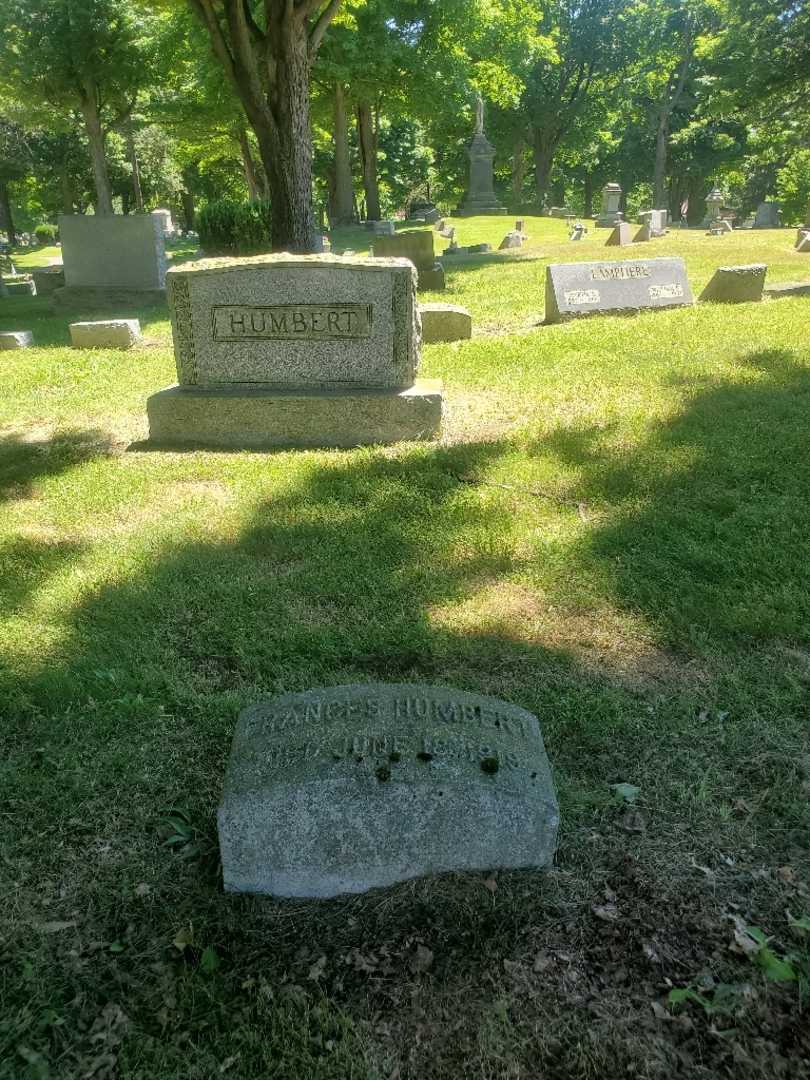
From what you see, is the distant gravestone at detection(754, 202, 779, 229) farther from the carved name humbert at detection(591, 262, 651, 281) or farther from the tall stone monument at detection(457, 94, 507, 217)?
the carved name humbert at detection(591, 262, 651, 281)

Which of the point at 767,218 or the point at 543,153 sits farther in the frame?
the point at 543,153

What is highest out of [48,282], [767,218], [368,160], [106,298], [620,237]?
[368,160]

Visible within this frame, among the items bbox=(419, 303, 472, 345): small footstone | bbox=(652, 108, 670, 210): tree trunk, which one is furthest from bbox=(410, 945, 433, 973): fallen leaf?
bbox=(652, 108, 670, 210): tree trunk

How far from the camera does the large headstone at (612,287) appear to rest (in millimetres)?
10523

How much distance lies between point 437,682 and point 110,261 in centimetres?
1410

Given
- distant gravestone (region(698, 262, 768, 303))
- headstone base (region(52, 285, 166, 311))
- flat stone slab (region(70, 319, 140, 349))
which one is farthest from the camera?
headstone base (region(52, 285, 166, 311))

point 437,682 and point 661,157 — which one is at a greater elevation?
point 661,157

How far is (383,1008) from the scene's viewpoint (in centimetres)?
189

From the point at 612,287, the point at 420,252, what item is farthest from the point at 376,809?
the point at 420,252

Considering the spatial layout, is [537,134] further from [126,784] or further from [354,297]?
[126,784]

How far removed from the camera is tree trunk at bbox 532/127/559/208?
44.4 meters

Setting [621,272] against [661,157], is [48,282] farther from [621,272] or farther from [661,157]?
[661,157]

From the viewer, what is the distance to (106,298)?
1467 cm

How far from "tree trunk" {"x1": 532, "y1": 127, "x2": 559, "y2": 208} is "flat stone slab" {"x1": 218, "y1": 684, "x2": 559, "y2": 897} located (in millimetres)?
47096
